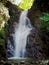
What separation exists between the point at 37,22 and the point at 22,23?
1.12 metres

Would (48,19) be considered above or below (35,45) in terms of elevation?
above

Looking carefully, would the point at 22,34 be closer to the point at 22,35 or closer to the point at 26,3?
the point at 22,35

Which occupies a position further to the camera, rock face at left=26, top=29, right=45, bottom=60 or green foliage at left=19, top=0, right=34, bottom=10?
green foliage at left=19, top=0, right=34, bottom=10

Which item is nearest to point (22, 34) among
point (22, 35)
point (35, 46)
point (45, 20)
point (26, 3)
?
point (22, 35)

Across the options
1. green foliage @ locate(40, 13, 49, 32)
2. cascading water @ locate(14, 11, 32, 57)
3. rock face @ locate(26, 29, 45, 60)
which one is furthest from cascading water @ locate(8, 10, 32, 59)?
green foliage @ locate(40, 13, 49, 32)

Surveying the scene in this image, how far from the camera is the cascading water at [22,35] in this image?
49.7 feet

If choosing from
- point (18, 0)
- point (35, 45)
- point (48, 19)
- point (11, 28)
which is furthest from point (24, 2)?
point (48, 19)

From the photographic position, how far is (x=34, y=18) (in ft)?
58.9

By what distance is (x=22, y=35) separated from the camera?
16609mm

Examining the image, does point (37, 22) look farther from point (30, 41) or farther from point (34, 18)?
point (30, 41)

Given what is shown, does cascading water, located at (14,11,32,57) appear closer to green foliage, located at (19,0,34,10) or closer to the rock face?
the rock face

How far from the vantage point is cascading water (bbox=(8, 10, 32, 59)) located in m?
15.1

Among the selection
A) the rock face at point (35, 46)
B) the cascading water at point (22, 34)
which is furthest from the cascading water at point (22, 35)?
the rock face at point (35, 46)

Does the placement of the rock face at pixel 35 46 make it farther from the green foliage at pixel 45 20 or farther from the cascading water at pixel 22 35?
the green foliage at pixel 45 20
